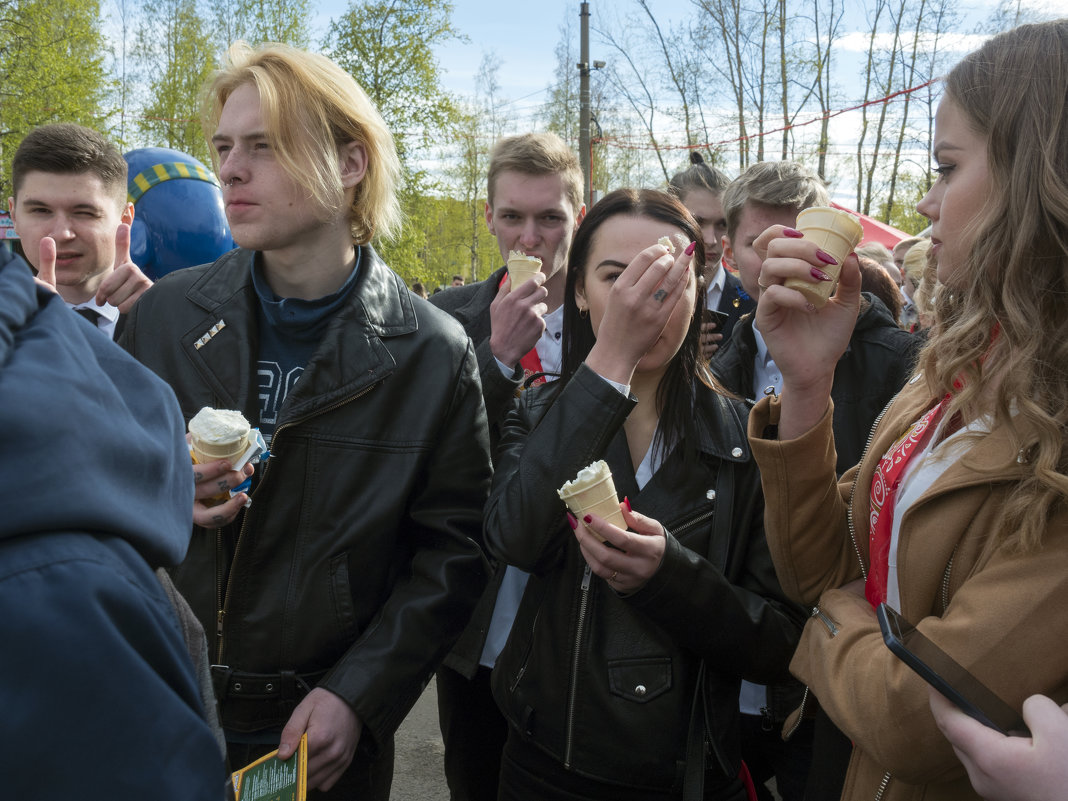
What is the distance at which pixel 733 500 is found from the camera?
2105 millimetres

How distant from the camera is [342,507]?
2145 millimetres

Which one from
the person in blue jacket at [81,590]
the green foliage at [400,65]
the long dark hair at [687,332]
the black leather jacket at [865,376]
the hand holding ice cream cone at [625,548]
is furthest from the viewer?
the green foliage at [400,65]

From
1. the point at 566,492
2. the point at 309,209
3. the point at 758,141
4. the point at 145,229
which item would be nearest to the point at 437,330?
the point at 309,209

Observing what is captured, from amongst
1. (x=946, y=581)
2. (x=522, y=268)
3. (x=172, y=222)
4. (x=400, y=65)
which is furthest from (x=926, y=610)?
(x=400, y=65)

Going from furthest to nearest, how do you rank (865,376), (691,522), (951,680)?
1. (865,376)
2. (691,522)
3. (951,680)

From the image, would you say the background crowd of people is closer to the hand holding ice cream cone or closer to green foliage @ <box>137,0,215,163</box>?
the hand holding ice cream cone

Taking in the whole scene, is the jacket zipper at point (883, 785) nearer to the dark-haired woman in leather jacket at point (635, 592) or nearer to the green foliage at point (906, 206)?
the dark-haired woman in leather jacket at point (635, 592)

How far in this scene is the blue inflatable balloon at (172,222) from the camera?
5.70 metres

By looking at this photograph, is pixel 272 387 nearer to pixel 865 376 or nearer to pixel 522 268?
pixel 522 268

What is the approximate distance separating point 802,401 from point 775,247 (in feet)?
1.21

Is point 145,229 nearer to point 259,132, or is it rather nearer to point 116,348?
point 259,132

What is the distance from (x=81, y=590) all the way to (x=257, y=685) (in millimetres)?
1430

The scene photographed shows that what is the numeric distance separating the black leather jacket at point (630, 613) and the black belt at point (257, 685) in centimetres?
54

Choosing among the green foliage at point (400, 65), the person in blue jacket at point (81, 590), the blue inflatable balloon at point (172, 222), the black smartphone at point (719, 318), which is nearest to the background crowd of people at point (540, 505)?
the person in blue jacket at point (81, 590)
